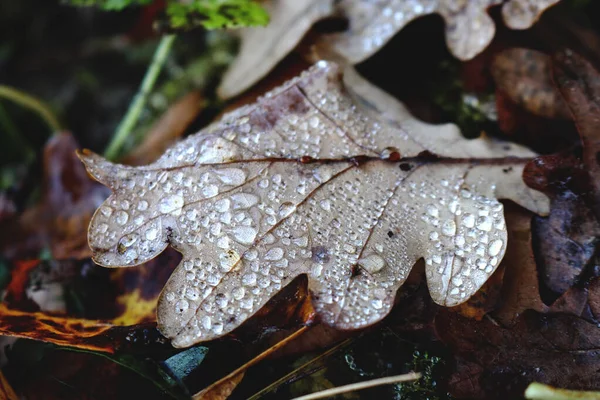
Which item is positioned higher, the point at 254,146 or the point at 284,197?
the point at 254,146

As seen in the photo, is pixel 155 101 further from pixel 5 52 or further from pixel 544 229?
pixel 544 229

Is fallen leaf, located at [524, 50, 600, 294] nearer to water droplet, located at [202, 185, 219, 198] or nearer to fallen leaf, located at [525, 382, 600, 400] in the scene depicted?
fallen leaf, located at [525, 382, 600, 400]

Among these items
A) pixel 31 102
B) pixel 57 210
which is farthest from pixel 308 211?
pixel 31 102

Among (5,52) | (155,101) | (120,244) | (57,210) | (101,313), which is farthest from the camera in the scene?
(5,52)

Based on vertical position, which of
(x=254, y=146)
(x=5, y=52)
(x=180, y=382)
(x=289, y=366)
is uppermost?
(x=5, y=52)

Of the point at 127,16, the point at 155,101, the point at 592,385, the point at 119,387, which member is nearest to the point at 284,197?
the point at 119,387

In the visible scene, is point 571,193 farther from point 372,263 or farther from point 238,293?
point 238,293
